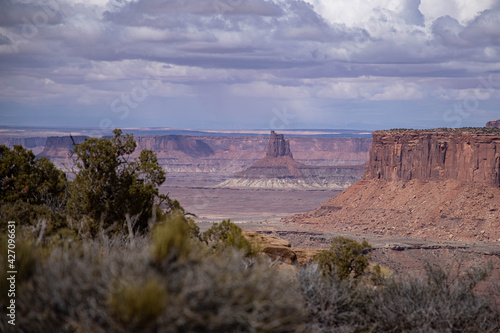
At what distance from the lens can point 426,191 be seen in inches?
4055

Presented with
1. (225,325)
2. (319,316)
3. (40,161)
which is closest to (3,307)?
(225,325)

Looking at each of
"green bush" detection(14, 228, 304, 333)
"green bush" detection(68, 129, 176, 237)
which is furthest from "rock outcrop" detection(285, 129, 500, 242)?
"green bush" detection(14, 228, 304, 333)

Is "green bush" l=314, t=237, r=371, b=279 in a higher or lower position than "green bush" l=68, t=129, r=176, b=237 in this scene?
lower

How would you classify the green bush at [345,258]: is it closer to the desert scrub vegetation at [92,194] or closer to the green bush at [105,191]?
the desert scrub vegetation at [92,194]

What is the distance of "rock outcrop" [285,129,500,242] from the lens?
291ft

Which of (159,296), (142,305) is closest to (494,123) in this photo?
(159,296)

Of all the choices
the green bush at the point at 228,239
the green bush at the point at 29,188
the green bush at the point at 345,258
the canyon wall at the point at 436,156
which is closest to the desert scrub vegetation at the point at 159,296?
the green bush at the point at 228,239

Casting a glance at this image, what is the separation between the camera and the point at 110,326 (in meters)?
10.0

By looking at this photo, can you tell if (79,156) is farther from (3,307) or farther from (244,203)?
(244,203)

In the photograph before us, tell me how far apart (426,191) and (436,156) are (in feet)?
20.7

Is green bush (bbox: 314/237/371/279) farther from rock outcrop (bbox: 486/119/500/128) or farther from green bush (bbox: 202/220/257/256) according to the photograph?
rock outcrop (bbox: 486/119/500/128)

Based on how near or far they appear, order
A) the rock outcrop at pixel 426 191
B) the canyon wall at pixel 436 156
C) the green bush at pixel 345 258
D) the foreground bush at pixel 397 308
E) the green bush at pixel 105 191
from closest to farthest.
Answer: the foreground bush at pixel 397 308, the green bush at pixel 105 191, the green bush at pixel 345 258, the rock outcrop at pixel 426 191, the canyon wall at pixel 436 156

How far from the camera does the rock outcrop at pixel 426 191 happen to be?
291 feet

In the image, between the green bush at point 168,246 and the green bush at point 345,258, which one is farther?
the green bush at point 345,258
